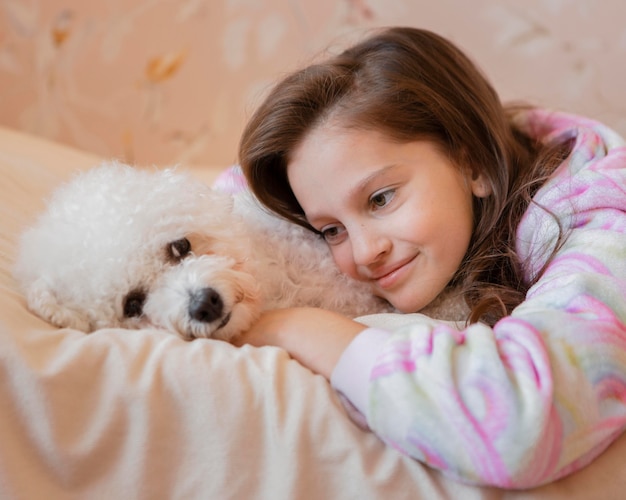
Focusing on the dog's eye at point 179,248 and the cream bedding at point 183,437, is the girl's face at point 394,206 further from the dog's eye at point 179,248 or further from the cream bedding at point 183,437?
the cream bedding at point 183,437

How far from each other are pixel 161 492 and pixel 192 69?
179 centimetres

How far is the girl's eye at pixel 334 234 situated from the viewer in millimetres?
1135

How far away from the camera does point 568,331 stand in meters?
0.71

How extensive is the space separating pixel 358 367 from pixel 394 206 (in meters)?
0.37

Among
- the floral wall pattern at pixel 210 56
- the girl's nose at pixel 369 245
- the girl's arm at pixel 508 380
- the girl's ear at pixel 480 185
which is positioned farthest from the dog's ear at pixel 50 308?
the floral wall pattern at pixel 210 56

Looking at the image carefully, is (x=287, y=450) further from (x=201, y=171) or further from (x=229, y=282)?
(x=201, y=171)

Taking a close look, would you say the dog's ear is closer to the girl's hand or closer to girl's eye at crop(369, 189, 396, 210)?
the girl's hand

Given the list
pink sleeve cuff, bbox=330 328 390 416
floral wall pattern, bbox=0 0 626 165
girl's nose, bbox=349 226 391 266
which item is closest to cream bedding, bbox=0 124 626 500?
pink sleeve cuff, bbox=330 328 390 416

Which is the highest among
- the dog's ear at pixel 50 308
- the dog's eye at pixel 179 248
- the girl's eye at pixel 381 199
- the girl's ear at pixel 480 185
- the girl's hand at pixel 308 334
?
the dog's ear at pixel 50 308

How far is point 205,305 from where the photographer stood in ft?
2.81

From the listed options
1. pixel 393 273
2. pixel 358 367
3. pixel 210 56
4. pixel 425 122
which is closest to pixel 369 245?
pixel 393 273

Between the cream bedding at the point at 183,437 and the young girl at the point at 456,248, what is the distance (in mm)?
31

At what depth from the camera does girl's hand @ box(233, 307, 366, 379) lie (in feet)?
2.62

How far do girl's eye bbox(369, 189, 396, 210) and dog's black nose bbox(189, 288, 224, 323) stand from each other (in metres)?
0.32
